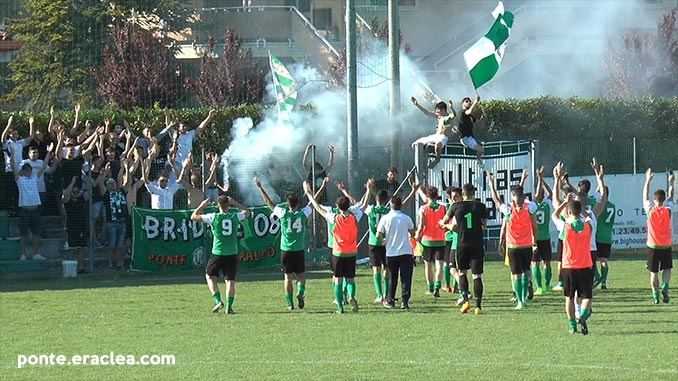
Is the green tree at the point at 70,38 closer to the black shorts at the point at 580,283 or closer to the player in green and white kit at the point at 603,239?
the player in green and white kit at the point at 603,239

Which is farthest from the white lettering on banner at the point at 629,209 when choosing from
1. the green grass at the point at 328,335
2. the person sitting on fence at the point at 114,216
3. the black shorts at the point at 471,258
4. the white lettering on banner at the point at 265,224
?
the black shorts at the point at 471,258

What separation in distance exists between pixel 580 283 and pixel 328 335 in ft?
10.9

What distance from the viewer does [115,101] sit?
1355 inches

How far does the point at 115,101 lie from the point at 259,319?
18253mm

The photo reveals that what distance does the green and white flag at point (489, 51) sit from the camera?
2666cm

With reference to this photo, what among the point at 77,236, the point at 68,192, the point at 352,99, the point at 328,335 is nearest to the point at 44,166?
the point at 68,192

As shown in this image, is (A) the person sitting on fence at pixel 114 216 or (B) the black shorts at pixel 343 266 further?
(A) the person sitting on fence at pixel 114 216

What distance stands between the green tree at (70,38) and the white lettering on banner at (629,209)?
594 inches

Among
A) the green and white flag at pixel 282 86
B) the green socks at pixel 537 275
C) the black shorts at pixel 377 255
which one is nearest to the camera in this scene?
the black shorts at pixel 377 255

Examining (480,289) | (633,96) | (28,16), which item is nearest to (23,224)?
(480,289)

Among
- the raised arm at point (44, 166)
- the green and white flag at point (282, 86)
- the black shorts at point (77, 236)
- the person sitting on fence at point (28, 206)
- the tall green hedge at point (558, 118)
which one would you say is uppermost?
the green and white flag at point (282, 86)

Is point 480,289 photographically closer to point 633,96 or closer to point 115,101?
point 115,101

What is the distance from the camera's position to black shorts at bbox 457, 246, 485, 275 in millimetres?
17828

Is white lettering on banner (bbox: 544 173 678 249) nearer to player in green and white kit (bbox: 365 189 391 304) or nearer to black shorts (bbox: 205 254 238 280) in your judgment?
player in green and white kit (bbox: 365 189 391 304)
